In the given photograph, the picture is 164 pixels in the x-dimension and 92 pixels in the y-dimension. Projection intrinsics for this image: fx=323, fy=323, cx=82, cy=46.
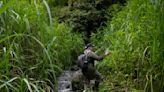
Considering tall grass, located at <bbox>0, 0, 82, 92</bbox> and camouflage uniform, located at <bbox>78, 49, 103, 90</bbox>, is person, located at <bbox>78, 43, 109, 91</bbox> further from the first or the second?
tall grass, located at <bbox>0, 0, 82, 92</bbox>

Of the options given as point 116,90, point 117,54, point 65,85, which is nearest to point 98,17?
point 65,85

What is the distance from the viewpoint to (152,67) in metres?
3.13

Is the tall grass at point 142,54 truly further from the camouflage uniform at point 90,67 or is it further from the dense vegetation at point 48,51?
the camouflage uniform at point 90,67

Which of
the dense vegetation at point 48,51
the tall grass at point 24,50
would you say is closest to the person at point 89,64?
the dense vegetation at point 48,51

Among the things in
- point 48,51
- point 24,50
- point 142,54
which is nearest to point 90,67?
point 142,54

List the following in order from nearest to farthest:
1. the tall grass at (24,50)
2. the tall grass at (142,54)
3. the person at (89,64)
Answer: the tall grass at (24,50), the tall grass at (142,54), the person at (89,64)

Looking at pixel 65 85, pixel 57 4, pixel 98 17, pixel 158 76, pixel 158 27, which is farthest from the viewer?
pixel 57 4

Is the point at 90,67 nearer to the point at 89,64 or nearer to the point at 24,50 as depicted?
the point at 89,64

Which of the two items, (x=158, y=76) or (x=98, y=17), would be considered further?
(x=98, y=17)

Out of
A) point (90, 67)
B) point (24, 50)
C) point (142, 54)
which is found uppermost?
point (24, 50)

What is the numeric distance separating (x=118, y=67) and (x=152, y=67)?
1096mm

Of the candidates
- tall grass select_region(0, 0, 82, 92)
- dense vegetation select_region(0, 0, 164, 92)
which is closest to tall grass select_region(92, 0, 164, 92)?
dense vegetation select_region(0, 0, 164, 92)

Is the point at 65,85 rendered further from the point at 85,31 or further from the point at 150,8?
the point at 85,31

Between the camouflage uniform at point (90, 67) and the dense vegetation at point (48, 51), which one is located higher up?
the dense vegetation at point (48, 51)
